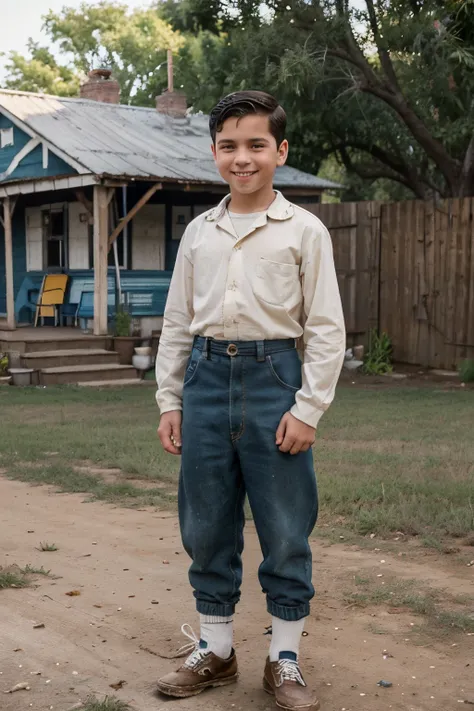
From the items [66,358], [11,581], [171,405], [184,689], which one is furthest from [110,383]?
[184,689]

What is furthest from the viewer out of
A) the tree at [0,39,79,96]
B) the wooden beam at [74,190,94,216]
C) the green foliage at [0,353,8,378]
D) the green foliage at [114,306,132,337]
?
the tree at [0,39,79,96]

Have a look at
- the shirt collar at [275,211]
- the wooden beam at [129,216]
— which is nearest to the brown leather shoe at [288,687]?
the shirt collar at [275,211]

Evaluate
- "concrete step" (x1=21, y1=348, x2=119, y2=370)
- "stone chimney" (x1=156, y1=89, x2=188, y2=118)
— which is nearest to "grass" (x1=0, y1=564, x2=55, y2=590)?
"concrete step" (x1=21, y1=348, x2=119, y2=370)

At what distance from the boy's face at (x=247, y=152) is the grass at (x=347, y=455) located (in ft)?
9.28

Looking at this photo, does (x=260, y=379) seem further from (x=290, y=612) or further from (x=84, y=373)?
(x=84, y=373)

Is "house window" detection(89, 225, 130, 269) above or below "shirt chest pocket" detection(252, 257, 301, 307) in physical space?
above

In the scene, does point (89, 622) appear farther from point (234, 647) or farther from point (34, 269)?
point (34, 269)

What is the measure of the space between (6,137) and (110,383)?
783 cm

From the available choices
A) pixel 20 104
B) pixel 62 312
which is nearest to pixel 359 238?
pixel 62 312

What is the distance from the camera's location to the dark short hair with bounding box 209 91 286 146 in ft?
11.4

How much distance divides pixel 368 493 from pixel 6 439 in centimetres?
428

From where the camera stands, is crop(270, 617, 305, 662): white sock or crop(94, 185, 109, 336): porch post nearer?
crop(270, 617, 305, 662): white sock

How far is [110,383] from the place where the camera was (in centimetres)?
1537

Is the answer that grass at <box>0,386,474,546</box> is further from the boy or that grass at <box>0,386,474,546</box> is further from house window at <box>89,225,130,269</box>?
house window at <box>89,225,130,269</box>
